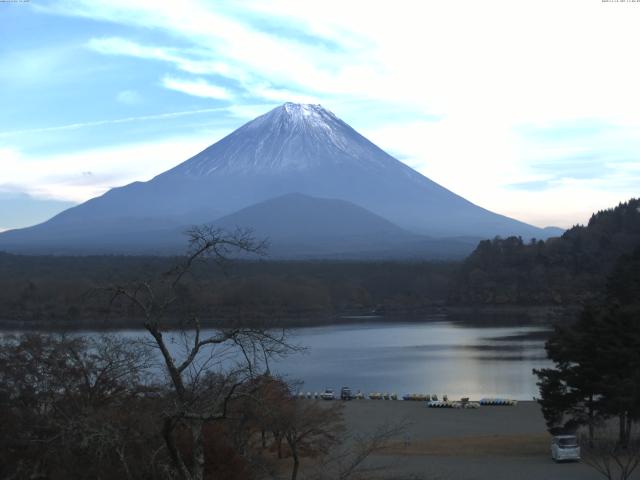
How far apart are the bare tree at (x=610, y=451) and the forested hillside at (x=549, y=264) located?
34.6m

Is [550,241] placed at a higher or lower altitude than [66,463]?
higher

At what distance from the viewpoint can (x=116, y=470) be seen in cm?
527

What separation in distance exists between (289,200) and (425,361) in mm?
88234

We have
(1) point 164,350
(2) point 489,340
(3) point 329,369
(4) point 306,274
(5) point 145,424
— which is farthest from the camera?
(4) point 306,274

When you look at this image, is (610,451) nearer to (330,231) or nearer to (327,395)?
(327,395)

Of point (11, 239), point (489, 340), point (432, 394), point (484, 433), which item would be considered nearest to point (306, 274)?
point (489, 340)

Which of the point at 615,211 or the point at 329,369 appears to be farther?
the point at 615,211

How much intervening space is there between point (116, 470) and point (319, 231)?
101 metres

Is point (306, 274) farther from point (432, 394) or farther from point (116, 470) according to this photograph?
point (116, 470)

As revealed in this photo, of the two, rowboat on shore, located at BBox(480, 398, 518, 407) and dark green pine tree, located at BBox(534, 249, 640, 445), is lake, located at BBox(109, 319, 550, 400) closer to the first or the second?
rowboat on shore, located at BBox(480, 398, 518, 407)

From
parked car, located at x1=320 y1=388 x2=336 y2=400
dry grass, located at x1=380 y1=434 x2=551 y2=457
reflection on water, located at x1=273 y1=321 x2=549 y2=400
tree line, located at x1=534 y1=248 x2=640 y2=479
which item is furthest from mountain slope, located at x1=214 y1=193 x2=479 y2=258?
tree line, located at x1=534 y1=248 x2=640 y2=479

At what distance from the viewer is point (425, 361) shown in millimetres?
23438

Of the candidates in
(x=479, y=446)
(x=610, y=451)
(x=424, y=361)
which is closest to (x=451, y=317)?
(x=424, y=361)

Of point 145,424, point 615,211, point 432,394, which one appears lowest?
point 432,394
